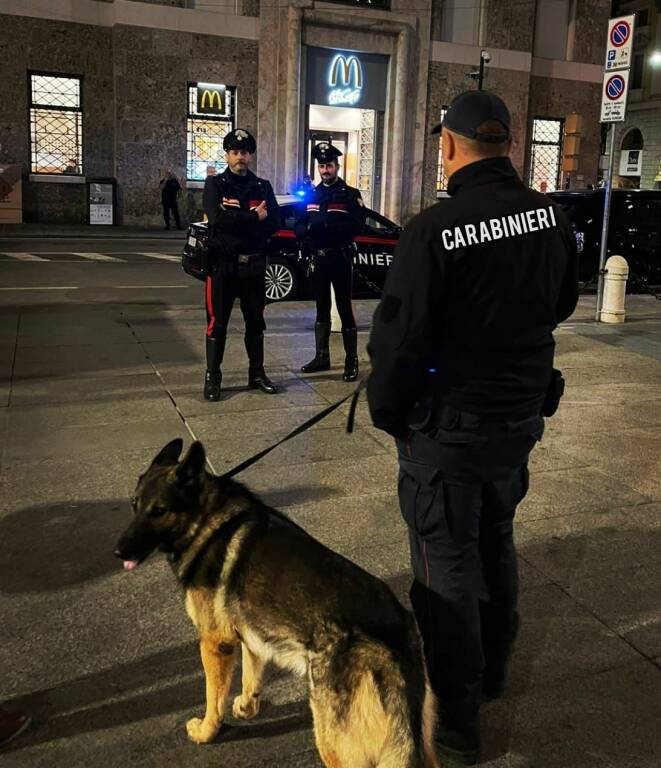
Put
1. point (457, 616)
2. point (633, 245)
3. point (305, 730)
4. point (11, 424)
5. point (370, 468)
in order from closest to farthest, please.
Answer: point (457, 616) → point (305, 730) → point (370, 468) → point (11, 424) → point (633, 245)

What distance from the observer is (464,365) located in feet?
7.76

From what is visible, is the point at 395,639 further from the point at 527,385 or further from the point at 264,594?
the point at 527,385

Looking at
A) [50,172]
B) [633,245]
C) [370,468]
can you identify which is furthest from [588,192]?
[50,172]

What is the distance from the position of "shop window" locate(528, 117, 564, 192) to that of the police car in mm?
20237

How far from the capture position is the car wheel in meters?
12.0

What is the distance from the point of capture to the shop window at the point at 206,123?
25.6 meters

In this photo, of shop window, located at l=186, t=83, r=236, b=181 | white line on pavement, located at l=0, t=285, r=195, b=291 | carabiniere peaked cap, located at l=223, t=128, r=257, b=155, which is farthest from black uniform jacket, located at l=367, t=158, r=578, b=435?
shop window, located at l=186, t=83, r=236, b=181

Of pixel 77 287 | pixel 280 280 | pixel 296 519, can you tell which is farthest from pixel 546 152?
pixel 296 519

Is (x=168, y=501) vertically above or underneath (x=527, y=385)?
underneath

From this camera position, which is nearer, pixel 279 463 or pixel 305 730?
pixel 305 730

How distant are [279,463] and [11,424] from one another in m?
2.18

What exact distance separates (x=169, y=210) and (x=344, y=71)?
764 cm

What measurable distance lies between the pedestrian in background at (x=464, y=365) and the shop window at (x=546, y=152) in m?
30.1

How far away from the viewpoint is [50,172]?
25.2 metres
